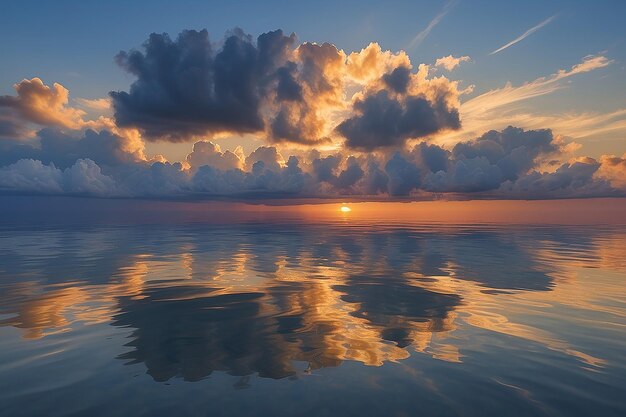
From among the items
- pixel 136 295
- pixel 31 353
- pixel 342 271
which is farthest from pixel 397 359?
pixel 342 271

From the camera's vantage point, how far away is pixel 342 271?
3900 centimetres

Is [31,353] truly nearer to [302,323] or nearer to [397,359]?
[302,323]

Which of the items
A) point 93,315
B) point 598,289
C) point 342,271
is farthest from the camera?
point 342,271

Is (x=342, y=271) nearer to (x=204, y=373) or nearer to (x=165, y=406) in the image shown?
(x=204, y=373)

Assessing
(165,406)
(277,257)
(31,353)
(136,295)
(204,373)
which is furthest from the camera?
(277,257)

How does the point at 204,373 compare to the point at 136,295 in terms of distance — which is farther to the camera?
the point at 136,295

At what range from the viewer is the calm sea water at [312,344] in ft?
39.7

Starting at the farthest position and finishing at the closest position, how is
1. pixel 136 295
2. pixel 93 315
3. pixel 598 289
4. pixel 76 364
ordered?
pixel 598 289 → pixel 136 295 → pixel 93 315 → pixel 76 364

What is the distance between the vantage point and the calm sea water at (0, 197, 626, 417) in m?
12.1

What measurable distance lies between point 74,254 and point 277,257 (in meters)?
28.7

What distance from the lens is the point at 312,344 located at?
17250mm

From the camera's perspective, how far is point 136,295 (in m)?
27.7

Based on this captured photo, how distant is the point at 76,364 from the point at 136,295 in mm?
13116

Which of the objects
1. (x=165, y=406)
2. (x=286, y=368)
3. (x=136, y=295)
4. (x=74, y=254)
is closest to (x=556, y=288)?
(x=286, y=368)
